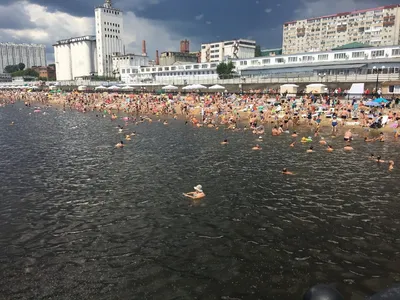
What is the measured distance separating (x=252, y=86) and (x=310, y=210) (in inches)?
1950

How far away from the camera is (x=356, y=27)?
123 m

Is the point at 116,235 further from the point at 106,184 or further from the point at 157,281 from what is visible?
the point at 106,184

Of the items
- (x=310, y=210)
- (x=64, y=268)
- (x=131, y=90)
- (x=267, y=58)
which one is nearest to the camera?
(x=64, y=268)

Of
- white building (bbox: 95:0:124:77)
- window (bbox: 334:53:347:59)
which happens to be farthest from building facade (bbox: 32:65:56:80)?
window (bbox: 334:53:347:59)

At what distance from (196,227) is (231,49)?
129 metres

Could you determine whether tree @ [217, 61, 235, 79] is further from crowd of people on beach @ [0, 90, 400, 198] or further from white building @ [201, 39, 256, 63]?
white building @ [201, 39, 256, 63]

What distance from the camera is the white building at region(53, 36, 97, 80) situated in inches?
5551

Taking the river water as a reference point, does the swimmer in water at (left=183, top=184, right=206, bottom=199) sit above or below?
above

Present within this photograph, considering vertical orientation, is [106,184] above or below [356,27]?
below

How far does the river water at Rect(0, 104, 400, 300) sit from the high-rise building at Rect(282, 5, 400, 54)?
340ft

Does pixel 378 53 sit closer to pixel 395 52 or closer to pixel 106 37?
pixel 395 52

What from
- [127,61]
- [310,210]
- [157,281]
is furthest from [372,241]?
[127,61]

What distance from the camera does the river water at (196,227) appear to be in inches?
300

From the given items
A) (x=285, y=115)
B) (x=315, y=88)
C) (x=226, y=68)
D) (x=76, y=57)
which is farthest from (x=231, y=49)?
(x=285, y=115)
